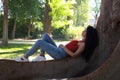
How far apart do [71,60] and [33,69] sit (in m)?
0.89

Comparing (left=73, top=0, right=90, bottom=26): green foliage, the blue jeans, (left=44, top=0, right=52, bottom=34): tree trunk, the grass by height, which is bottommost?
(left=73, top=0, right=90, bottom=26): green foliage

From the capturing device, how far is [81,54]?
25.4 ft

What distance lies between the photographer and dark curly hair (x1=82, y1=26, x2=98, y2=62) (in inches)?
295

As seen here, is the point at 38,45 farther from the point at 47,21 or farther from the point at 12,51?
the point at 47,21

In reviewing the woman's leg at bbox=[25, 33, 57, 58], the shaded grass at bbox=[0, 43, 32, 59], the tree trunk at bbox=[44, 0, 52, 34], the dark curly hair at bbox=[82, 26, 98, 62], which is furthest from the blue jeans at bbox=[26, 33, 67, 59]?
the tree trunk at bbox=[44, 0, 52, 34]

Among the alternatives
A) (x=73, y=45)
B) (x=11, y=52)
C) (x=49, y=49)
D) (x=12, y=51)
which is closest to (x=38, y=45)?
(x=49, y=49)

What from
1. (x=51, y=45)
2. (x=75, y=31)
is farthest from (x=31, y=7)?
(x=51, y=45)

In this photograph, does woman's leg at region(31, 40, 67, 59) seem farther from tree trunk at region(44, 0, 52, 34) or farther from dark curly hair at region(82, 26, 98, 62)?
tree trunk at region(44, 0, 52, 34)

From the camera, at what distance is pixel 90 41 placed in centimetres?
751

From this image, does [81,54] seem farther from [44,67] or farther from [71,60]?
[44,67]

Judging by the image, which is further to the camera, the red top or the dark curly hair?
the red top

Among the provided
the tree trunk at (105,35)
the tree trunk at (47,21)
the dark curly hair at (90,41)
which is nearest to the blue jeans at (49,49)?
the dark curly hair at (90,41)

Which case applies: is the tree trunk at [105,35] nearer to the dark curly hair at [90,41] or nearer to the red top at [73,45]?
the dark curly hair at [90,41]

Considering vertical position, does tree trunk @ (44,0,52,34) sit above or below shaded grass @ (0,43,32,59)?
above
